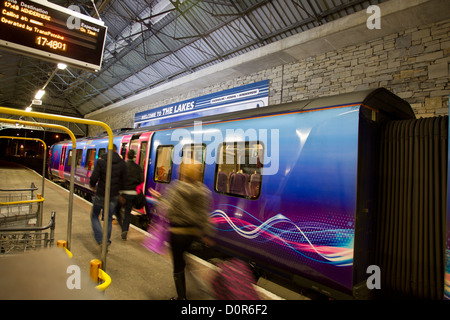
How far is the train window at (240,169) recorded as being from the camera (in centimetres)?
418

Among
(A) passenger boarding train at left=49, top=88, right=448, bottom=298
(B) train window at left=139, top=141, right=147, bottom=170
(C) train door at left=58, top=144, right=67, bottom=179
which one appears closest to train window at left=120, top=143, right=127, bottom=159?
(B) train window at left=139, top=141, right=147, bottom=170

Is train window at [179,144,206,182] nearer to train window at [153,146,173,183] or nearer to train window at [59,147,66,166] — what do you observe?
train window at [153,146,173,183]

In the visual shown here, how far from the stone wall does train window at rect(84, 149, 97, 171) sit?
23.3 ft

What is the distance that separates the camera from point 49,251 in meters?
3.02

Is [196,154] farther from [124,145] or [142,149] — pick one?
[124,145]

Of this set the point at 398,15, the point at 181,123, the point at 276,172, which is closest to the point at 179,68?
the point at 181,123

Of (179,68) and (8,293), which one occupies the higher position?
(179,68)

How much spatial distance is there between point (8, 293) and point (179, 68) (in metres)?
13.0

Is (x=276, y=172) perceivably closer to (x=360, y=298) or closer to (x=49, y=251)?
(x=360, y=298)

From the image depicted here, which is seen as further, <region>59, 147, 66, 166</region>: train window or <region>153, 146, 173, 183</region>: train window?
<region>59, 147, 66, 166</region>: train window

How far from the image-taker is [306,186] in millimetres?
3426

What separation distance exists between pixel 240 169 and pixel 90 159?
8.47m

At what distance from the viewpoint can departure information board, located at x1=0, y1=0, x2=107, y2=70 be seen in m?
4.31

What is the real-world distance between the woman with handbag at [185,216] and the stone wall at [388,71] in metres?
5.81
